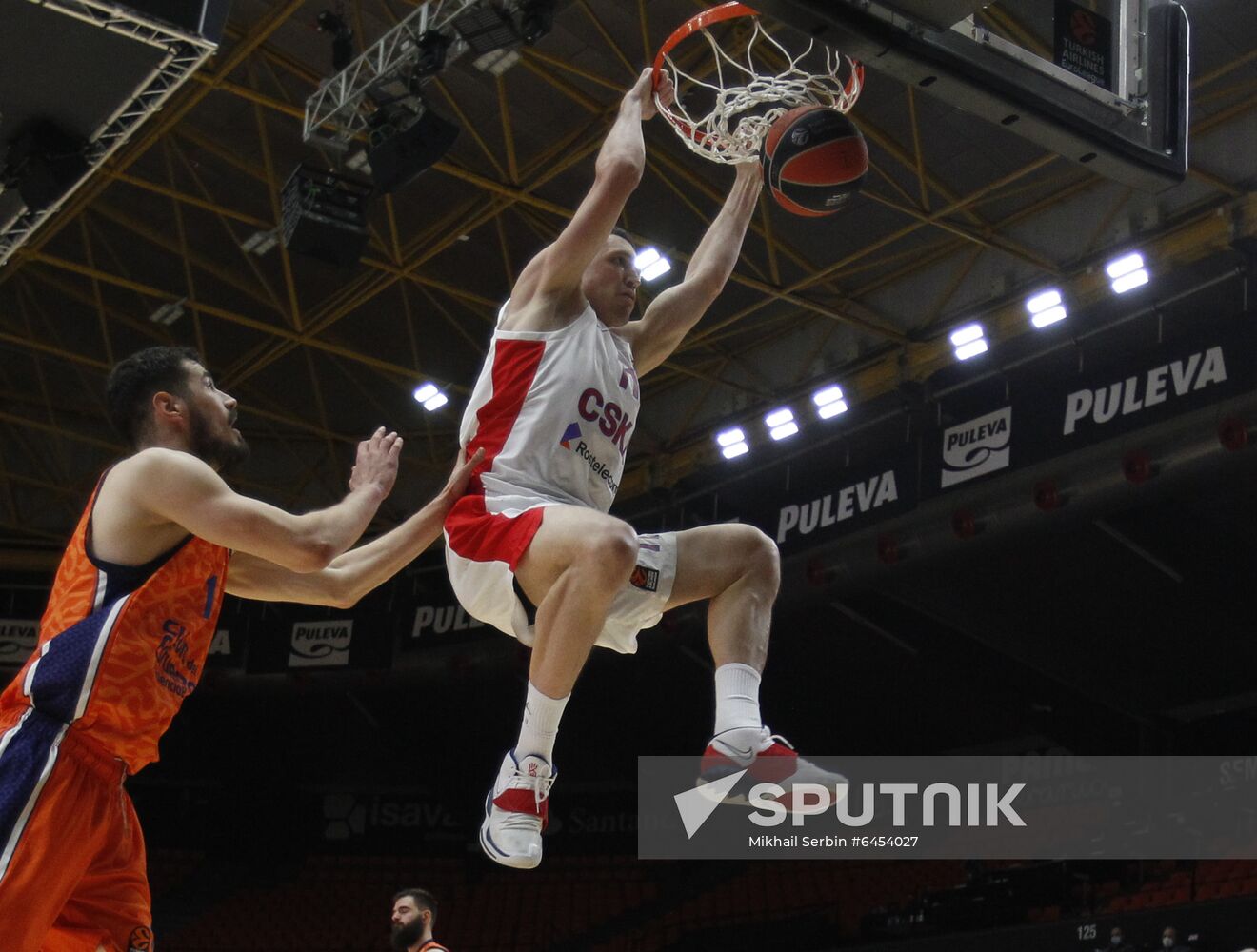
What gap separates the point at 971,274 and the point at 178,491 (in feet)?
51.9

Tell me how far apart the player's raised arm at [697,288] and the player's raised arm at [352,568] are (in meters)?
0.85

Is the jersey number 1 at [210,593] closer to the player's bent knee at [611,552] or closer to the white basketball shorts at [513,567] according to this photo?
the white basketball shorts at [513,567]

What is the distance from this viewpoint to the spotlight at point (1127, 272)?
1652 cm

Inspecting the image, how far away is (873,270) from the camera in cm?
1912

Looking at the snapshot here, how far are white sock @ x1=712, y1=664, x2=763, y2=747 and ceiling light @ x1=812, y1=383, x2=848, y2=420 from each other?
15087 mm

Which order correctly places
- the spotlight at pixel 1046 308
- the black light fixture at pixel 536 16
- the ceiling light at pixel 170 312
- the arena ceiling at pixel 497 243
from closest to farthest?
the black light fixture at pixel 536 16 → the arena ceiling at pixel 497 243 → the spotlight at pixel 1046 308 → the ceiling light at pixel 170 312

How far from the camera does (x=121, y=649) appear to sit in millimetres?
3975

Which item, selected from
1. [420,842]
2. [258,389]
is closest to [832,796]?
[258,389]

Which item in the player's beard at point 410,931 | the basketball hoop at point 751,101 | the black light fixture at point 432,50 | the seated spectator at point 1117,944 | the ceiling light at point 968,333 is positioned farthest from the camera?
the ceiling light at point 968,333

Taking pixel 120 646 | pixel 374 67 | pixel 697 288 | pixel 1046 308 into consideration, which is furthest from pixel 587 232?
pixel 1046 308

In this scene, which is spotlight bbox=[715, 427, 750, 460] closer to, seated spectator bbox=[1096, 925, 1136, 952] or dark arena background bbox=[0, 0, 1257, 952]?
dark arena background bbox=[0, 0, 1257, 952]

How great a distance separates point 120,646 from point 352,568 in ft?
3.22

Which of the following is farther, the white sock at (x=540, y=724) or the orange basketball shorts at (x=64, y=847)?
the white sock at (x=540, y=724)

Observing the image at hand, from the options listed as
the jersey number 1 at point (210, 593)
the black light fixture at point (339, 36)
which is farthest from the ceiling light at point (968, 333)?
the jersey number 1 at point (210, 593)
